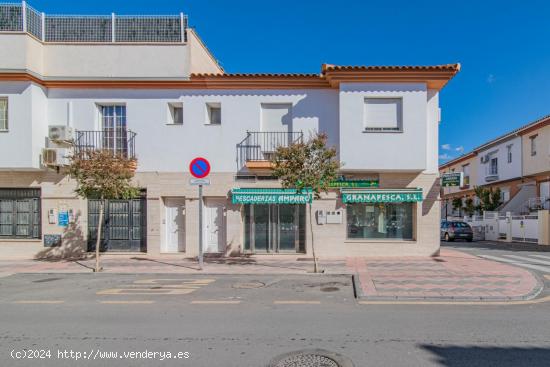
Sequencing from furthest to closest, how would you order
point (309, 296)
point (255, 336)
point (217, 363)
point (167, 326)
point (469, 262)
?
point (469, 262), point (309, 296), point (167, 326), point (255, 336), point (217, 363)

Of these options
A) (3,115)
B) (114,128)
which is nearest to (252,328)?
(114,128)

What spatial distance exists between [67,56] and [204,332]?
517 inches

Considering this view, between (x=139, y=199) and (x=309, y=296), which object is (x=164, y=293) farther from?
(x=139, y=199)

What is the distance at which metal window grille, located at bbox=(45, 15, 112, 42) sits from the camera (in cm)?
1423

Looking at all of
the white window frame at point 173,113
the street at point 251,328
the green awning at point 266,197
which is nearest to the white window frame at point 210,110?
the white window frame at point 173,113

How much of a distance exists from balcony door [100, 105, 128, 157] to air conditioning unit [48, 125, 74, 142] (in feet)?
4.12

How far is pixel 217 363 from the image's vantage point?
14.7 ft

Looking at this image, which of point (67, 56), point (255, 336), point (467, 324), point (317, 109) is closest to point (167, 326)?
point (255, 336)

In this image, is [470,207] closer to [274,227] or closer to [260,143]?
[274,227]

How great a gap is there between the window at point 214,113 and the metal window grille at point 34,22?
24.1ft

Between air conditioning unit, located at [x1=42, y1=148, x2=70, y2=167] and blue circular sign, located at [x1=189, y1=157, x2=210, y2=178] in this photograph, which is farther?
air conditioning unit, located at [x1=42, y1=148, x2=70, y2=167]

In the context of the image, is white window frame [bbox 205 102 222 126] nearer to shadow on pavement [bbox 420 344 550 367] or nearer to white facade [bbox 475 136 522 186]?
shadow on pavement [bbox 420 344 550 367]

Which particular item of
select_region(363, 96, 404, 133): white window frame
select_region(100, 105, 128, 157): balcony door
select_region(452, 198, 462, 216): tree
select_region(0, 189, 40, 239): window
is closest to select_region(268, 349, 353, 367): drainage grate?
select_region(363, 96, 404, 133): white window frame

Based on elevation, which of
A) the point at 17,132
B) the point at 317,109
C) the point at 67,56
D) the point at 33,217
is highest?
the point at 67,56
